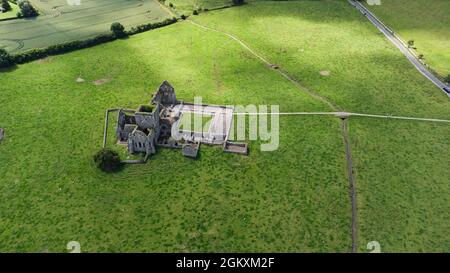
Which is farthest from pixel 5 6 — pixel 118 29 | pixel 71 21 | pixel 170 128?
pixel 170 128

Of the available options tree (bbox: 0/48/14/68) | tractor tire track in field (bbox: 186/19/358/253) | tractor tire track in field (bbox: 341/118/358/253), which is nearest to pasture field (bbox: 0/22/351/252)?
tractor tire track in field (bbox: 341/118/358/253)

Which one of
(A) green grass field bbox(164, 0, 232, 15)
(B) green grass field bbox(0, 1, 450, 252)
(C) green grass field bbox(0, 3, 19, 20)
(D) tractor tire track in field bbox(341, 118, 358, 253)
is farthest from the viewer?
(A) green grass field bbox(164, 0, 232, 15)

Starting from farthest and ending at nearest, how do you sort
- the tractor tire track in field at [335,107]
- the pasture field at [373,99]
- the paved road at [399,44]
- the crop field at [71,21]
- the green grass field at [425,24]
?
1. the crop field at [71,21]
2. the green grass field at [425,24]
3. the paved road at [399,44]
4. the pasture field at [373,99]
5. the tractor tire track in field at [335,107]

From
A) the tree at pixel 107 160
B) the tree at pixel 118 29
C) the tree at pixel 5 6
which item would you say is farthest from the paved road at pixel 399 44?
the tree at pixel 5 6

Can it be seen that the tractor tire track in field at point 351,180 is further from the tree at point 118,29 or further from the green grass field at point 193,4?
the green grass field at point 193,4

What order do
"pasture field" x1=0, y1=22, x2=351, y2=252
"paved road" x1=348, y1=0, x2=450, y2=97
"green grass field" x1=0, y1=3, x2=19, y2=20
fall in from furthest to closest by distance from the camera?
"green grass field" x1=0, y1=3, x2=19, y2=20, "paved road" x1=348, y1=0, x2=450, y2=97, "pasture field" x1=0, y1=22, x2=351, y2=252

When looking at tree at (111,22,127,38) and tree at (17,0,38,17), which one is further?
tree at (17,0,38,17)

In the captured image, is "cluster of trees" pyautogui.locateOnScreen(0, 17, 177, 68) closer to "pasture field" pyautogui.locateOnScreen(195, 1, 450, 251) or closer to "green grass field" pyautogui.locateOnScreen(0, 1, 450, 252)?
"green grass field" pyautogui.locateOnScreen(0, 1, 450, 252)
